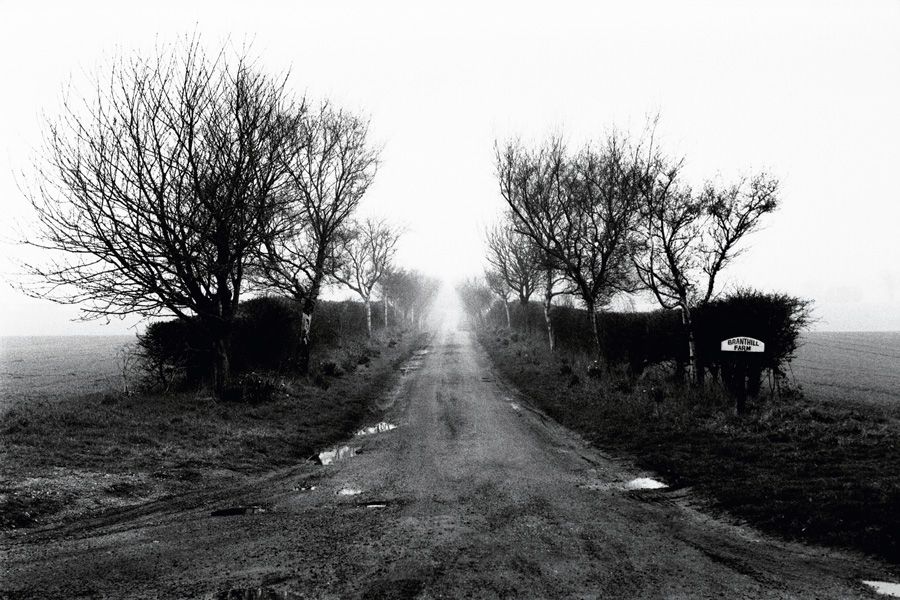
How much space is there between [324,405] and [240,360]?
417 cm

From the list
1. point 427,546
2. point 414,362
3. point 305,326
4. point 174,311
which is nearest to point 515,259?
point 414,362

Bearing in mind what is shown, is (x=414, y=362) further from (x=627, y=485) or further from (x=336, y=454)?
(x=627, y=485)

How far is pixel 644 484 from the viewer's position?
785 centimetres

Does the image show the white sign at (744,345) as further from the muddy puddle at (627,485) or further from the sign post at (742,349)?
the muddy puddle at (627,485)

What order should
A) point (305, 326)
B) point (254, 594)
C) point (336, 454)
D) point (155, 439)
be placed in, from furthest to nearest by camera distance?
point (305, 326) < point (336, 454) < point (155, 439) < point (254, 594)

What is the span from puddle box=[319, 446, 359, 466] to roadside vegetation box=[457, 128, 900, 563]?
5080mm

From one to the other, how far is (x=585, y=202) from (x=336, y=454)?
13.4 metres

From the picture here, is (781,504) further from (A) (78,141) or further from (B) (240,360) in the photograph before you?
(B) (240,360)

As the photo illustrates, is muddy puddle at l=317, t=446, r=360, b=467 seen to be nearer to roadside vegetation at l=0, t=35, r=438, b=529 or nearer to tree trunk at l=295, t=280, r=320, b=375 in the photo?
roadside vegetation at l=0, t=35, r=438, b=529

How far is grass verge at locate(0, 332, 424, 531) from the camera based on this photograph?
6633mm

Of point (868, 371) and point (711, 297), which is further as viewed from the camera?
point (868, 371)

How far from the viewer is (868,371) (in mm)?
26344

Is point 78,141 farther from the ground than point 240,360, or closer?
farther from the ground

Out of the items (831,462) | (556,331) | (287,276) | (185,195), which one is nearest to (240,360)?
(287,276)
